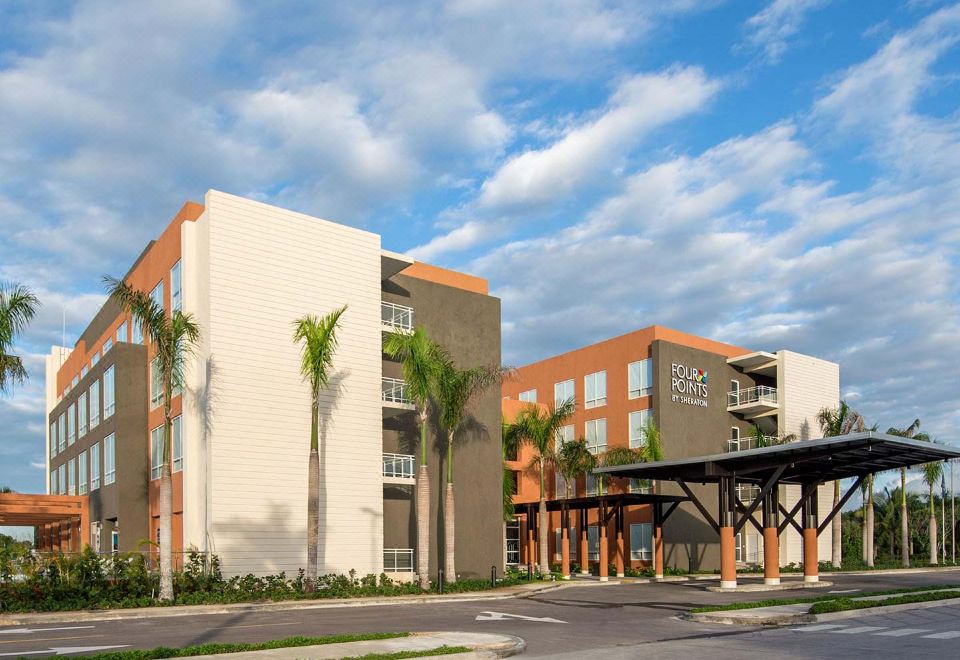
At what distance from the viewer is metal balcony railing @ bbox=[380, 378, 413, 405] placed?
1547 inches

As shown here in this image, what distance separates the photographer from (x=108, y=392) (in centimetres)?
4016

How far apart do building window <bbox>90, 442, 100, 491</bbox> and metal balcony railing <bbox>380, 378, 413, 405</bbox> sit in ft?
45.1

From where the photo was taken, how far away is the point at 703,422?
56188 mm

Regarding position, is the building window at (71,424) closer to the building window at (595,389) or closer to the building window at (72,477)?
Answer: the building window at (72,477)

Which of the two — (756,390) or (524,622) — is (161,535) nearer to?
(524,622)

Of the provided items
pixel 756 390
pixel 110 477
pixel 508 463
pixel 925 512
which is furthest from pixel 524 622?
pixel 925 512

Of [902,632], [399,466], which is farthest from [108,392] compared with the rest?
[902,632]

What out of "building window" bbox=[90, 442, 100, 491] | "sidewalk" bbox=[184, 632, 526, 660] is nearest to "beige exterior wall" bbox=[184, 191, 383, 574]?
"building window" bbox=[90, 442, 100, 491]

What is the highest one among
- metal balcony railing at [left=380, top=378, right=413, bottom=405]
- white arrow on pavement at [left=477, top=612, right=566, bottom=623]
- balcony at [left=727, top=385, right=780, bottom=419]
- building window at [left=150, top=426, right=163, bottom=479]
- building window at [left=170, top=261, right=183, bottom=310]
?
building window at [left=170, top=261, right=183, bottom=310]

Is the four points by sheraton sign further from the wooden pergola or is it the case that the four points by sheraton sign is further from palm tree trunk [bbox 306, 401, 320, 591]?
the wooden pergola

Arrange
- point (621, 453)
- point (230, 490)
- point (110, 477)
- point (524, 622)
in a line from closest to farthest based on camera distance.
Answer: point (524, 622) → point (230, 490) → point (110, 477) → point (621, 453)

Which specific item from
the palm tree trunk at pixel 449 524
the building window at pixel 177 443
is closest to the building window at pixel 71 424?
the building window at pixel 177 443

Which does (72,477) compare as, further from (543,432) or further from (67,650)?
(67,650)

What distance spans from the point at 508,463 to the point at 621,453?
24.0 feet
